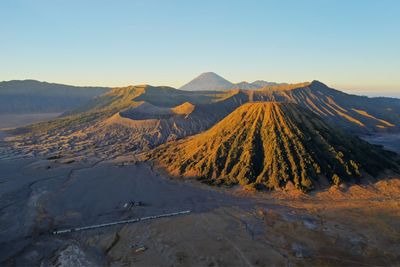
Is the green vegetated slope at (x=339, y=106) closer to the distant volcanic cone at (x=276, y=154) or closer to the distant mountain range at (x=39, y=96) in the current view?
the distant volcanic cone at (x=276, y=154)

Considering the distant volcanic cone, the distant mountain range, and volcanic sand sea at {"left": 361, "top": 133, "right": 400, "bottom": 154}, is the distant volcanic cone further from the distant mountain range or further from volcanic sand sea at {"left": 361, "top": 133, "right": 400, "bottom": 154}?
the distant mountain range

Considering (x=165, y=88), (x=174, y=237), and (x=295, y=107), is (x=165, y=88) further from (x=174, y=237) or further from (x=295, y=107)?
(x=174, y=237)

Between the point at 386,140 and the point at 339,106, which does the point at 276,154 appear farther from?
the point at 339,106

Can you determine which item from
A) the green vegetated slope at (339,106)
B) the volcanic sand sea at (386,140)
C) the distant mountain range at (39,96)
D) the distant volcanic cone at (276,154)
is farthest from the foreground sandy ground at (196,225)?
the distant mountain range at (39,96)

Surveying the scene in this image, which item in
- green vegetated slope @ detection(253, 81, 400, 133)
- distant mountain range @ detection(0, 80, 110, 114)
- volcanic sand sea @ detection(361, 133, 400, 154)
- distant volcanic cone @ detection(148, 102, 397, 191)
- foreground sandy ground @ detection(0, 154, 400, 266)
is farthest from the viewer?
distant mountain range @ detection(0, 80, 110, 114)

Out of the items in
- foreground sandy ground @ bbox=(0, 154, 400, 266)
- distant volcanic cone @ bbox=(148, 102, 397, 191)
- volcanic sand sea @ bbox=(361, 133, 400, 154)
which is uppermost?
distant volcanic cone @ bbox=(148, 102, 397, 191)

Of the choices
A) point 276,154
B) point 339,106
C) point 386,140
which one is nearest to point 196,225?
point 276,154

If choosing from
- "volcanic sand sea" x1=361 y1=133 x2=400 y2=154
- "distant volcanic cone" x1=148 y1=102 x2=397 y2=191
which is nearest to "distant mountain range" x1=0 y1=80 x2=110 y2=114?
"distant volcanic cone" x1=148 y1=102 x2=397 y2=191

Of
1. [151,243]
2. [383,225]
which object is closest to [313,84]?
[383,225]
